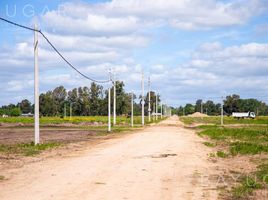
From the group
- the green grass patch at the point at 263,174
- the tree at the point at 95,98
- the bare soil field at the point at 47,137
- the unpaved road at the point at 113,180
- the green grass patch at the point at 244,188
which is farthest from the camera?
the tree at the point at 95,98

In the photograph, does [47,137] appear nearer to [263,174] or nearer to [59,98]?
[263,174]

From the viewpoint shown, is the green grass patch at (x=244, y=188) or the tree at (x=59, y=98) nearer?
the green grass patch at (x=244, y=188)

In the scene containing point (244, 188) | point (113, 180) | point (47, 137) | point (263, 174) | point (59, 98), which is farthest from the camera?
point (59, 98)

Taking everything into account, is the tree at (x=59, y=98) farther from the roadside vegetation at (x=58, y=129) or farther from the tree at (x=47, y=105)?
the roadside vegetation at (x=58, y=129)

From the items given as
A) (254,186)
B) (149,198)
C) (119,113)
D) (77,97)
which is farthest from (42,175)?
(77,97)

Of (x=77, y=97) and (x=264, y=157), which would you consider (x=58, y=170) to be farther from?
(x=77, y=97)

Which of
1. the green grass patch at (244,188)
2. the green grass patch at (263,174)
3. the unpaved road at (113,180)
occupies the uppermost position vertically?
the unpaved road at (113,180)

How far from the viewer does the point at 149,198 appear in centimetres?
980

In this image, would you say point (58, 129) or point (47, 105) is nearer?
→ point (58, 129)

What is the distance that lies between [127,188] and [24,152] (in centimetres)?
1209

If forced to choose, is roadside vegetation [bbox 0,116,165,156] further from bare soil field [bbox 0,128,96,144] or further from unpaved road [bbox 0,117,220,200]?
unpaved road [bbox 0,117,220,200]

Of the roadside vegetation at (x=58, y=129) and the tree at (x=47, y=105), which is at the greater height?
the tree at (x=47, y=105)

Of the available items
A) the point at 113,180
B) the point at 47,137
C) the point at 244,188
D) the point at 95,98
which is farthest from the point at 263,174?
the point at 95,98

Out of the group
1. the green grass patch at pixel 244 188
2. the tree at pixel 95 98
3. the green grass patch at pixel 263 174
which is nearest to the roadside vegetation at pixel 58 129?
the green grass patch at pixel 263 174
